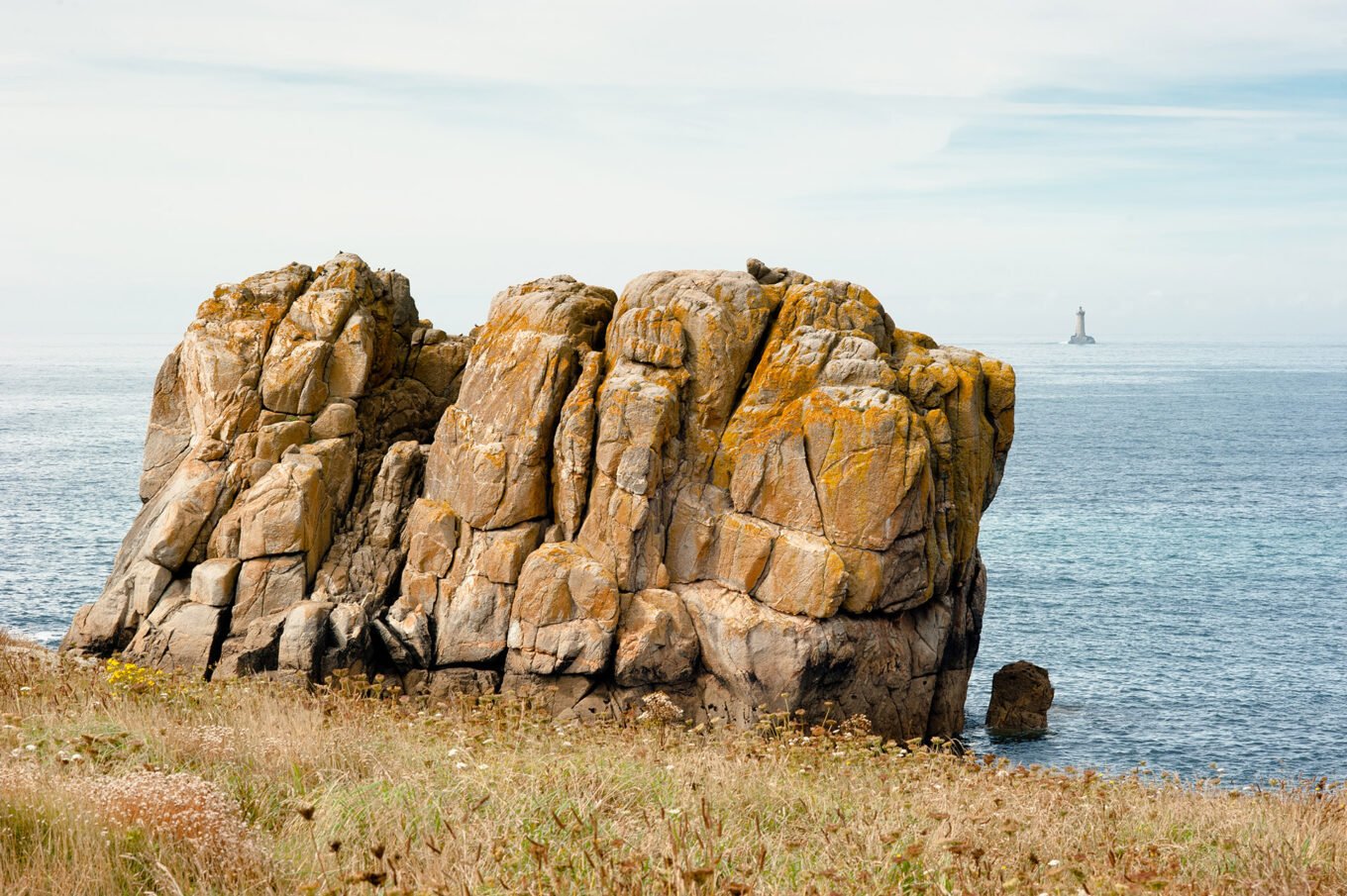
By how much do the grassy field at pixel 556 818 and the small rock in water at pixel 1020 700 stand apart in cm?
2130

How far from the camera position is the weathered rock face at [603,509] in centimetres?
2784

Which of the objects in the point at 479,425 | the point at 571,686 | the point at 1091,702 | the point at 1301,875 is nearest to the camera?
the point at 1301,875

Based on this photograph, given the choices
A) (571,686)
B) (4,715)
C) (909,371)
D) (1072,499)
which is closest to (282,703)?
(4,715)

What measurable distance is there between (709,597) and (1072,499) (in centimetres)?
4938

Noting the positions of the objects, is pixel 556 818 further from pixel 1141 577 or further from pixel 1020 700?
pixel 1141 577

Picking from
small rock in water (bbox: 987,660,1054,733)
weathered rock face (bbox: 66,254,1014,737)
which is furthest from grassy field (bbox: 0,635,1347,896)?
small rock in water (bbox: 987,660,1054,733)

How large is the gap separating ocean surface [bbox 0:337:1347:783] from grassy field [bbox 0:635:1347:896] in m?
21.3

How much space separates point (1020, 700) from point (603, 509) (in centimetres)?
1324

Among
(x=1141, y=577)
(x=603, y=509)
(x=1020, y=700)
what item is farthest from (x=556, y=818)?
(x=1141, y=577)

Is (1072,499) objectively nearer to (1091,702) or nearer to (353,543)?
(1091,702)

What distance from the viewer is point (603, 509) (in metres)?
28.9

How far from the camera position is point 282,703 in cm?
1382

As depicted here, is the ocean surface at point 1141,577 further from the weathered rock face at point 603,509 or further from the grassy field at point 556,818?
the grassy field at point 556,818

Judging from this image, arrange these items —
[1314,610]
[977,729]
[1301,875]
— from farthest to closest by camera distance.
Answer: [1314,610], [977,729], [1301,875]
